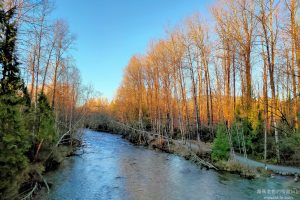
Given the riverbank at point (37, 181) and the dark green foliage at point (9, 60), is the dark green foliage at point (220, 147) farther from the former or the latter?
the dark green foliage at point (9, 60)

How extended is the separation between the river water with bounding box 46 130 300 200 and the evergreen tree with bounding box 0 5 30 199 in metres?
2.93

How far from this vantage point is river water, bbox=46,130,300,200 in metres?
10.1

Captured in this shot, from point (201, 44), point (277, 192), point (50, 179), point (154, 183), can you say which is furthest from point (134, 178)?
point (201, 44)

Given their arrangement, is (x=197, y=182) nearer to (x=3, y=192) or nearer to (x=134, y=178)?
(x=134, y=178)

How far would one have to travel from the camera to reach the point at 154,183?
1211 centimetres

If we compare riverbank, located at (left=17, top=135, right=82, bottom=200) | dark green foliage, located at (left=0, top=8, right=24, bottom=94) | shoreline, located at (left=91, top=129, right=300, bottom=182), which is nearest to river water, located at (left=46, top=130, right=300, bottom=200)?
riverbank, located at (left=17, top=135, right=82, bottom=200)

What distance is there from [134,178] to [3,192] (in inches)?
283

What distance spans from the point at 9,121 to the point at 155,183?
7.44m

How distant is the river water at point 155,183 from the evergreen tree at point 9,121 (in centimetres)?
293

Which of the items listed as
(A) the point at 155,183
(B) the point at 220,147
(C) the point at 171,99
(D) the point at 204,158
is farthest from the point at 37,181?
(C) the point at 171,99

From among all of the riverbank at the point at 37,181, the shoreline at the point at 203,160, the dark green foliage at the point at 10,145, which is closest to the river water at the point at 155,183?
the riverbank at the point at 37,181

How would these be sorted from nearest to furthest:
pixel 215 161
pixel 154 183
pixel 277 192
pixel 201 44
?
1. pixel 277 192
2. pixel 154 183
3. pixel 215 161
4. pixel 201 44

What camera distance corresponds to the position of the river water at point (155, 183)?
10055 mm

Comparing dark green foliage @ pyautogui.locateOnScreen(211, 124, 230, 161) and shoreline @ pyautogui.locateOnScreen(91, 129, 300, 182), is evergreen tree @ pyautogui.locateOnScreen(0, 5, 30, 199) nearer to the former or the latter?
shoreline @ pyautogui.locateOnScreen(91, 129, 300, 182)
